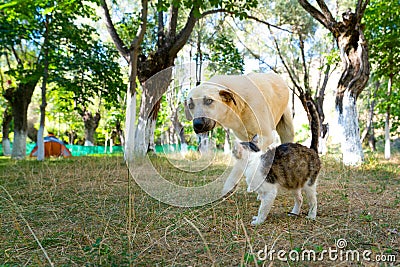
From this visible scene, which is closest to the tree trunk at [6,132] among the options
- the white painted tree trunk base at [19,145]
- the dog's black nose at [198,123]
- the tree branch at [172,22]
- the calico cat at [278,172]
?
the white painted tree trunk base at [19,145]

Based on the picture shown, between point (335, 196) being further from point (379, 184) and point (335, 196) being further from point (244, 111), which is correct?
point (244, 111)

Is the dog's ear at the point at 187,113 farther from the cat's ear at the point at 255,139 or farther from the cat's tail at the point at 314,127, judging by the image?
the cat's tail at the point at 314,127

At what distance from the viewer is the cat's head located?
300cm

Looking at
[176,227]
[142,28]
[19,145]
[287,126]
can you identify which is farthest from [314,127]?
[19,145]

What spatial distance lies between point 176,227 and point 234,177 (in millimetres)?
1250

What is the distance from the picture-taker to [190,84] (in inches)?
132

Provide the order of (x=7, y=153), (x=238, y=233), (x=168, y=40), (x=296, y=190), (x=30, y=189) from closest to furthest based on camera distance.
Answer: (x=238, y=233), (x=296, y=190), (x=30, y=189), (x=168, y=40), (x=7, y=153)

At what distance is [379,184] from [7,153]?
68.4 feet

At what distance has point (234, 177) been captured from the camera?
364 centimetres

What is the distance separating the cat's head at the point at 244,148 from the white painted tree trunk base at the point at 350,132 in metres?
5.47

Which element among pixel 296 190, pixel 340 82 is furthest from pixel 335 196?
pixel 340 82

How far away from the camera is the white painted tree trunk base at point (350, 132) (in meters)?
7.84

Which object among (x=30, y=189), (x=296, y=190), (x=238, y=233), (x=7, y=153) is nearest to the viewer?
(x=238, y=233)

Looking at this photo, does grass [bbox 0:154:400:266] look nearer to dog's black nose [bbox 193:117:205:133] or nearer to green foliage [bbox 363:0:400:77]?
dog's black nose [bbox 193:117:205:133]
